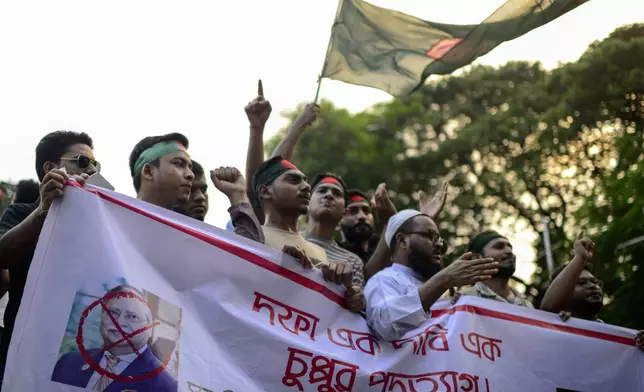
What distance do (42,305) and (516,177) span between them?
704 inches

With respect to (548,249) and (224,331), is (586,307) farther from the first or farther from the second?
(548,249)

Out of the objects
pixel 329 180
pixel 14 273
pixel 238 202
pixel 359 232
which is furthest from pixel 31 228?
pixel 359 232

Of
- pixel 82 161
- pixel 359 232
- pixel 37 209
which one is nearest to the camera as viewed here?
pixel 37 209

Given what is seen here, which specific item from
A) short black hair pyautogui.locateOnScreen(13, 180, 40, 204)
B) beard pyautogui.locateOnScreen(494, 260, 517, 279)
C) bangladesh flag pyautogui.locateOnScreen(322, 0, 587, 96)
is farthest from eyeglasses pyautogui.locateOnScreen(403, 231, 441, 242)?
short black hair pyautogui.locateOnScreen(13, 180, 40, 204)

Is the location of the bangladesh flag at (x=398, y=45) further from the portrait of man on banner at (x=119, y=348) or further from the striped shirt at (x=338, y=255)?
the portrait of man on banner at (x=119, y=348)

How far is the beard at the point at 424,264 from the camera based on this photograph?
206 inches

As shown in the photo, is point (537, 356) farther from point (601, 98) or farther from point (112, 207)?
point (601, 98)

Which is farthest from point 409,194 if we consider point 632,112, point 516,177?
point 632,112

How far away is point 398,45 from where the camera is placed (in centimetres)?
661

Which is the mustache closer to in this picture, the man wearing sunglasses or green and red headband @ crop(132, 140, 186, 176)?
green and red headband @ crop(132, 140, 186, 176)

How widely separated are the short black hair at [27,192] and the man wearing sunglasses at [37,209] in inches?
16.5

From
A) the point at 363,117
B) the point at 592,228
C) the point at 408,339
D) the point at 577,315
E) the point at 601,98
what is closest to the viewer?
the point at 408,339

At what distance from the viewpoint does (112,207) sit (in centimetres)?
394

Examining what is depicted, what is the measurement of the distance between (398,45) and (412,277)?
2.26 m
